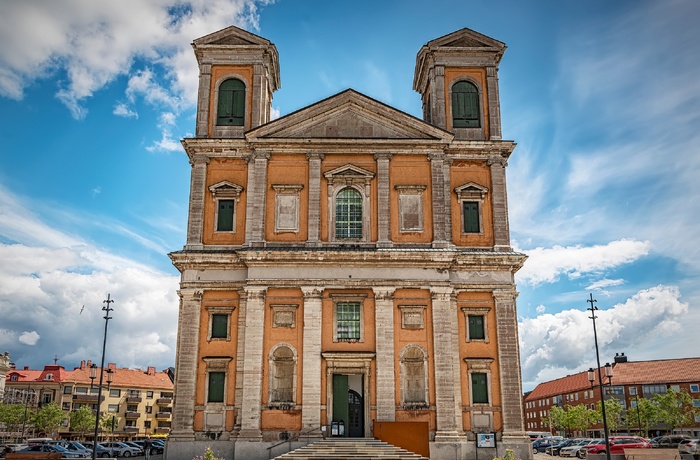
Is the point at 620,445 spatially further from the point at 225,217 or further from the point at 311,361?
the point at 225,217

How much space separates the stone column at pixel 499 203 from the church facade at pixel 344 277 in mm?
73

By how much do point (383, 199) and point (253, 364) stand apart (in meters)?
10.3

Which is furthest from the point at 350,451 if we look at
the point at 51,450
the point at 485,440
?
the point at 51,450

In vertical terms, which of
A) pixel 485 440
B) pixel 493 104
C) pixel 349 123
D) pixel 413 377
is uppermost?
pixel 493 104

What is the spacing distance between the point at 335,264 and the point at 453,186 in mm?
7540

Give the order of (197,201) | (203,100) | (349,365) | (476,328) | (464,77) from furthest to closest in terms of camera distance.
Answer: (464,77), (203,100), (197,201), (476,328), (349,365)

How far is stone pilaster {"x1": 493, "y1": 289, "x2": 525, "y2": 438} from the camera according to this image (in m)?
31.8

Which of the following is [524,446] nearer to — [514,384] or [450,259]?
[514,384]

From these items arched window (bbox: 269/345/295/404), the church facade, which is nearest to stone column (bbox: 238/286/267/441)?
the church facade

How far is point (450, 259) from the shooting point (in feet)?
107

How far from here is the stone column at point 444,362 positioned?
30953 millimetres

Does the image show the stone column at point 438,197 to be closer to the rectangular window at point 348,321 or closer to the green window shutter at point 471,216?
the green window shutter at point 471,216

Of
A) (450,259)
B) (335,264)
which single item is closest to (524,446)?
(450,259)

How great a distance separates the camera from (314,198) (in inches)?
1339
